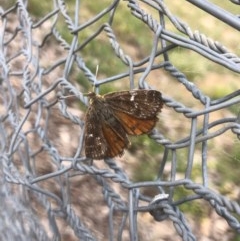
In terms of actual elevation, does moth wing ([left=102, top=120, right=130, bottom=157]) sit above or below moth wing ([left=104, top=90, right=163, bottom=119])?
below

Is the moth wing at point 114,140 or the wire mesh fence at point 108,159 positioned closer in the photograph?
the wire mesh fence at point 108,159

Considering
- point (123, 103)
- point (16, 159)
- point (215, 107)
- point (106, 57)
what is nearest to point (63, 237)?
point (16, 159)

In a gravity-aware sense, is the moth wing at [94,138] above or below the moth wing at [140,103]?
below

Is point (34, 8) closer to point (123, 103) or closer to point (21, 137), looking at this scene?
point (21, 137)

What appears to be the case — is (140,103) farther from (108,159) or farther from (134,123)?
(108,159)

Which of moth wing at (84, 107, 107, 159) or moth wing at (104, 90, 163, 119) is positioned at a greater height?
moth wing at (104, 90, 163, 119)

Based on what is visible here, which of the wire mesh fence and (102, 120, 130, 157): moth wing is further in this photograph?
(102, 120, 130, 157): moth wing
